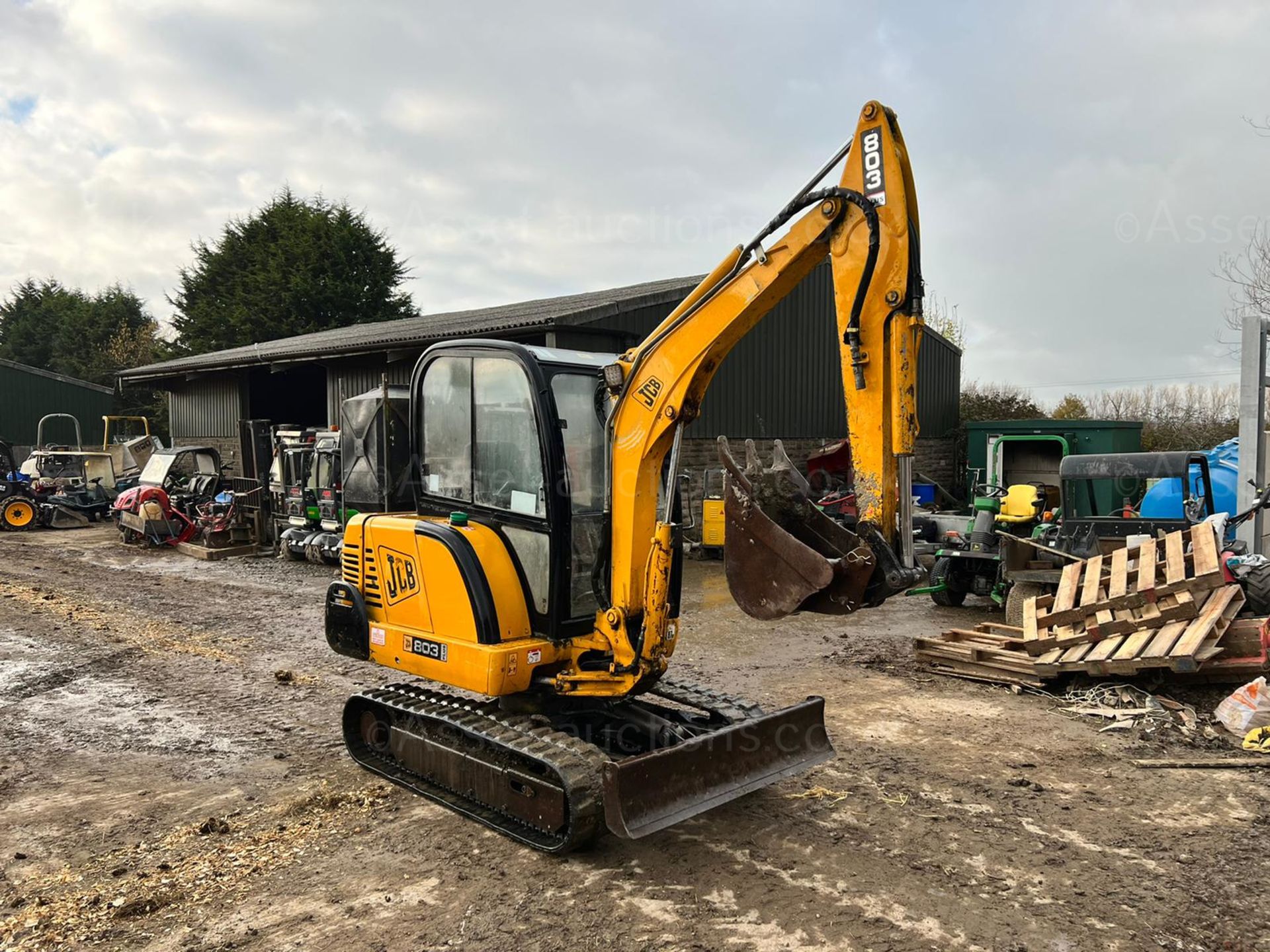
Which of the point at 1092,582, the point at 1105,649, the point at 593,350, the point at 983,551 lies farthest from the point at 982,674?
the point at 593,350

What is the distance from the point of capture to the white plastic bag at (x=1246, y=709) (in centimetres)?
569

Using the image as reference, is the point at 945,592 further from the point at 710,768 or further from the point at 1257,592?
the point at 710,768

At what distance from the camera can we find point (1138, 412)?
24.5m

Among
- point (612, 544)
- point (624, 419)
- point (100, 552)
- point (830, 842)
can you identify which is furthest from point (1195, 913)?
point (100, 552)

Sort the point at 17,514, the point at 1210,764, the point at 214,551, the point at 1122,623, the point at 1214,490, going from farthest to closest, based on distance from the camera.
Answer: the point at 17,514 < the point at 214,551 < the point at 1214,490 < the point at 1122,623 < the point at 1210,764

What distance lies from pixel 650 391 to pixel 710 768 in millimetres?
1787

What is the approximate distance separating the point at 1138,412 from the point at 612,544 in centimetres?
2450

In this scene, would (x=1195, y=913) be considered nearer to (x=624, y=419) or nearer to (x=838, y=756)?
(x=838, y=756)

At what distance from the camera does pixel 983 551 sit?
10.2 m

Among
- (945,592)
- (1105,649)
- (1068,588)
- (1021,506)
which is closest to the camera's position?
(1105,649)

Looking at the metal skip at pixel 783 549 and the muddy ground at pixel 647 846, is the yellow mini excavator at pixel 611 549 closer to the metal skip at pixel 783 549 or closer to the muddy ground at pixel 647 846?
the metal skip at pixel 783 549

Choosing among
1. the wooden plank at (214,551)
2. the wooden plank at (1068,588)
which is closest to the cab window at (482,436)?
the wooden plank at (1068,588)

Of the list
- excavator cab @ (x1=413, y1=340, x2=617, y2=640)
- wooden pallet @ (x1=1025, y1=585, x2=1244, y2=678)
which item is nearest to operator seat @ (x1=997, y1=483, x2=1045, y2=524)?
wooden pallet @ (x1=1025, y1=585, x2=1244, y2=678)

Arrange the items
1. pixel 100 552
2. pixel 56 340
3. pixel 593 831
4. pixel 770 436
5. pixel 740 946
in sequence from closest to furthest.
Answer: pixel 740 946, pixel 593 831, pixel 100 552, pixel 770 436, pixel 56 340
